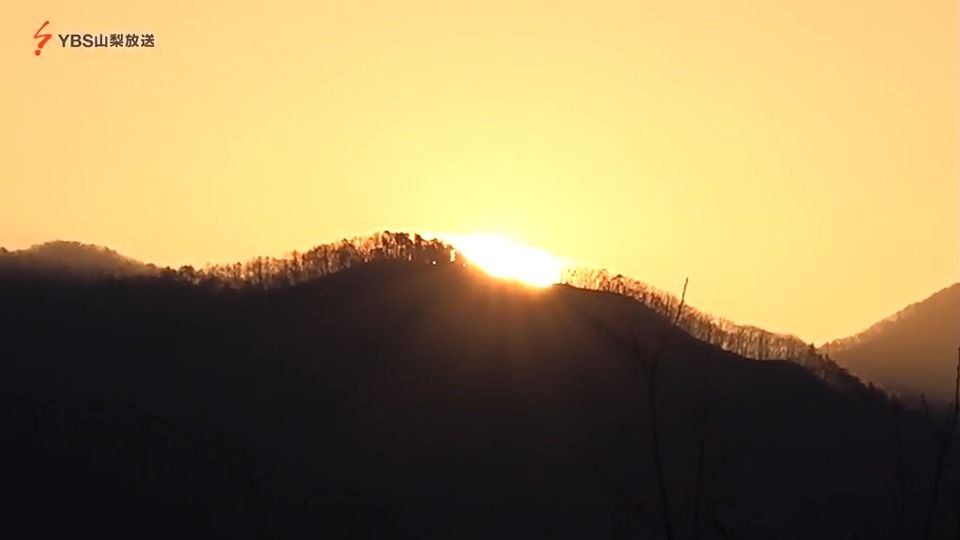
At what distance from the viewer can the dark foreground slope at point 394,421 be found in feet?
205

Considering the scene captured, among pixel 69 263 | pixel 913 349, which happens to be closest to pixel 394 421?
pixel 69 263

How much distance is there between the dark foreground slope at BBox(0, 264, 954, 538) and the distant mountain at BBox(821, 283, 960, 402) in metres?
16.5

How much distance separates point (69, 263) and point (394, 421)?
57.9 ft

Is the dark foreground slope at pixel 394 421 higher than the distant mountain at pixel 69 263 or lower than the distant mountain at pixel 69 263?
lower

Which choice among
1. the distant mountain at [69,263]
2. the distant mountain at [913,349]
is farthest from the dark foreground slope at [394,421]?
the distant mountain at [913,349]

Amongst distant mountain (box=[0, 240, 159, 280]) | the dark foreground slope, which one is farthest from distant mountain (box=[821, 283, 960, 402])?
distant mountain (box=[0, 240, 159, 280])

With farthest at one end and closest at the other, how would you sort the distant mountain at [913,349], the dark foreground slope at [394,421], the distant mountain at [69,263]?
the distant mountain at [913,349] → the distant mountain at [69,263] → the dark foreground slope at [394,421]

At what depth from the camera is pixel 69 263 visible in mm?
75625

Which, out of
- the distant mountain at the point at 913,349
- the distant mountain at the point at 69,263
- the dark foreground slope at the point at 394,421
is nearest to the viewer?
the dark foreground slope at the point at 394,421

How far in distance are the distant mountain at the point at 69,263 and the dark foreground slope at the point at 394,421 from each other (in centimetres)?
115

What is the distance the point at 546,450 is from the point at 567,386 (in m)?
5.00

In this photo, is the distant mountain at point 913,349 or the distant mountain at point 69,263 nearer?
the distant mountain at point 69,263

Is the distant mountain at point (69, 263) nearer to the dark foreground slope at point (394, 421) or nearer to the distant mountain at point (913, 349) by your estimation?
the dark foreground slope at point (394, 421)

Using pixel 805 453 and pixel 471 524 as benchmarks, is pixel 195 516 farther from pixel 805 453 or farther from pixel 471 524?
pixel 805 453
